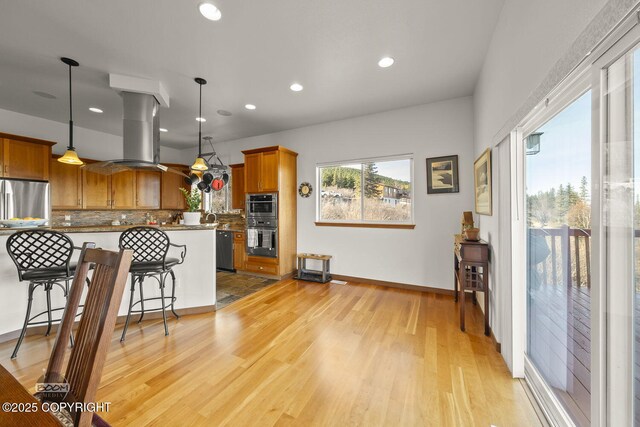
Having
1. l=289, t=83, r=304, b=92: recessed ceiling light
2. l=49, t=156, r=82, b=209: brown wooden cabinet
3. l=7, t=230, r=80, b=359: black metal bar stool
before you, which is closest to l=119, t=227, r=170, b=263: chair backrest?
l=7, t=230, r=80, b=359: black metal bar stool

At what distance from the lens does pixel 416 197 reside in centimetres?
380

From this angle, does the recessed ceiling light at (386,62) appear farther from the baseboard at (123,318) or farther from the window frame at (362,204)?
the baseboard at (123,318)

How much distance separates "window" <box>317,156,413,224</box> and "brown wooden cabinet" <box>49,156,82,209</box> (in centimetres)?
448

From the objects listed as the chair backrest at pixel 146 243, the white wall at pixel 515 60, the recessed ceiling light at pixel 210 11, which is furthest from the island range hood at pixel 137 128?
the white wall at pixel 515 60

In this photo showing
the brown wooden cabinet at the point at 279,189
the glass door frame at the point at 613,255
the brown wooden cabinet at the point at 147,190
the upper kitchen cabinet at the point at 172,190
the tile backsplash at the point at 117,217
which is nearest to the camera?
the glass door frame at the point at 613,255

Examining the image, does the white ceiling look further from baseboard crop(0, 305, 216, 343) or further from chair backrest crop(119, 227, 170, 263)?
baseboard crop(0, 305, 216, 343)

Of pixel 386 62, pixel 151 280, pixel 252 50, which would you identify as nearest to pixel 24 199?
pixel 151 280

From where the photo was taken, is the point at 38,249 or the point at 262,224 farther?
the point at 262,224

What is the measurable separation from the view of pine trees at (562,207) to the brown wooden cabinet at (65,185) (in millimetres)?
6470

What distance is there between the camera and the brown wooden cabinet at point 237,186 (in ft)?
18.4

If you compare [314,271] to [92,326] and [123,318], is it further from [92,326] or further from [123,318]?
[92,326]

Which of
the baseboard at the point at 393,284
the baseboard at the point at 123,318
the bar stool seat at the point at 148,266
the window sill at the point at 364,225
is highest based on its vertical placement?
the window sill at the point at 364,225

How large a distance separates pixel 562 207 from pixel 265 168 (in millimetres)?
4055

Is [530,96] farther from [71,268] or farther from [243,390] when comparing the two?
[71,268]
